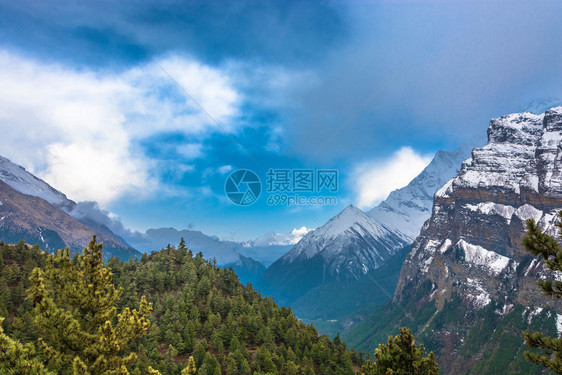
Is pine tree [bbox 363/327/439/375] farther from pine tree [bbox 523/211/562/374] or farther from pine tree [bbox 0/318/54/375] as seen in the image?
pine tree [bbox 0/318/54/375]

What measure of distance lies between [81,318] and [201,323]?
79.0m

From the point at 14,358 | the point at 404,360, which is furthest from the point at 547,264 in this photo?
the point at 14,358

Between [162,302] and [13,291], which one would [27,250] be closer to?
[13,291]

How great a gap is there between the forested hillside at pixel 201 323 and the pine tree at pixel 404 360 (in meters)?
45.8

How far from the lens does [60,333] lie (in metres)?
18.8

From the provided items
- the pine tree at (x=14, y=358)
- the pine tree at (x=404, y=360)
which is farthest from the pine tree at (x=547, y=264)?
the pine tree at (x=14, y=358)

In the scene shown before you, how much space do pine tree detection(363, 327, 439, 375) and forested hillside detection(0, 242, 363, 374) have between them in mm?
45751

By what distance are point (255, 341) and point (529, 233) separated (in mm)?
87674

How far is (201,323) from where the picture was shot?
9150 centimetres

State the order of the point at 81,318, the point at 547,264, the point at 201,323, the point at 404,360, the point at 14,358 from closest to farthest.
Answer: the point at 14,358
the point at 547,264
the point at 81,318
the point at 404,360
the point at 201,323

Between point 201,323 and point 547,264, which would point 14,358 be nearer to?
point 547,264

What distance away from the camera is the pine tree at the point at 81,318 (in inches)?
719

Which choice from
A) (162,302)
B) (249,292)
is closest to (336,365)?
(249,292)

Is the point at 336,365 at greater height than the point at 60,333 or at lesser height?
lesser
